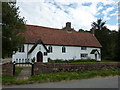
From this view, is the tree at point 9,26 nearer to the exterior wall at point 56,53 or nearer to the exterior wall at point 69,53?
the exterior wall at point 56,53

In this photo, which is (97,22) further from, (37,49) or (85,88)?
(85,88)

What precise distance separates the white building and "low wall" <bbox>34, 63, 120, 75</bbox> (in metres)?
12.0

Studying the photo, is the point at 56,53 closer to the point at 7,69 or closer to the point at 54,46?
the point at 54,46

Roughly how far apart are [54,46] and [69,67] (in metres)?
15.2

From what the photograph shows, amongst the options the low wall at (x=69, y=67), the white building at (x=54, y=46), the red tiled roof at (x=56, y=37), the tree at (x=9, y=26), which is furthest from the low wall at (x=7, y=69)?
the red tiled roof at (x=56, y=37)

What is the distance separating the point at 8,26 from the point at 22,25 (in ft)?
4.75

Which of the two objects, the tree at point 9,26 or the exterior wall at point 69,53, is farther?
the exterior wall at point 69,53

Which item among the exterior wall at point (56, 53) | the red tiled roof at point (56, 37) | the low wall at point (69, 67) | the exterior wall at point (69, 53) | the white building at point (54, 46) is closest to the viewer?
the low wall at point (69, 67)

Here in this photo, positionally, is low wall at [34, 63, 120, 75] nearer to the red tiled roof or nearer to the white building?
the white building

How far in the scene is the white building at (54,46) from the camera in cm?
2289

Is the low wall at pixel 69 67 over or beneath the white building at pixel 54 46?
beneath

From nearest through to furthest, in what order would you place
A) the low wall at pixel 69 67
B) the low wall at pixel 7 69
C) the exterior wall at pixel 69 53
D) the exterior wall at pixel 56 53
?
the low wall at pixel 7 69 → the low wall at pixel 69 67 → the exterior wall at pixel 56 53 → the exterior wall at pixel 69 53

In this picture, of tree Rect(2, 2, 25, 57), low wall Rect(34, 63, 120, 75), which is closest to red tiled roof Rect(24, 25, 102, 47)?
tree Rect(2, 2, 25, 57)

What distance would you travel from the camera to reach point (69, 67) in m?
11.8
